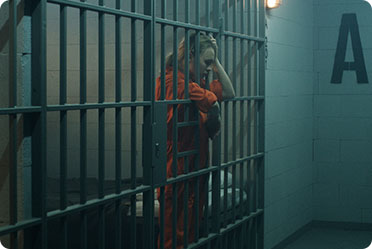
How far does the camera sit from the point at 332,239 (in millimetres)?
5633

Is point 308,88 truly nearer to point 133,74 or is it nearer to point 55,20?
point 55,20

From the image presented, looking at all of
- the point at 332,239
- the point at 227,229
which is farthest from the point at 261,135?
the point at 332,239

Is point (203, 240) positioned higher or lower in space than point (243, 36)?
lower

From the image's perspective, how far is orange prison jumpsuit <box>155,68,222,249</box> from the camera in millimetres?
3508

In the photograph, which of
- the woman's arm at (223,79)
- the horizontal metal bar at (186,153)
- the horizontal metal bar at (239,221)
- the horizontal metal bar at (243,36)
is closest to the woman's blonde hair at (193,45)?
the woman's arm at (223,79)

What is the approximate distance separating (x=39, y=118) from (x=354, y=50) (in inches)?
165

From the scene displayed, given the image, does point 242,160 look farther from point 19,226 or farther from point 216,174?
point 19,226

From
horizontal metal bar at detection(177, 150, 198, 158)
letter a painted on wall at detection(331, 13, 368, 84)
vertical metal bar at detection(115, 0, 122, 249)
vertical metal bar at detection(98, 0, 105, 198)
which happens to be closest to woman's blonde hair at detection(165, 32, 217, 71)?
horizontal metal bar at detection(177, 150, 198, 158)

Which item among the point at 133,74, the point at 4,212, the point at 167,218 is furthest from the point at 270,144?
the point at 4,212

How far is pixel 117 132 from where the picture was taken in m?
2.92

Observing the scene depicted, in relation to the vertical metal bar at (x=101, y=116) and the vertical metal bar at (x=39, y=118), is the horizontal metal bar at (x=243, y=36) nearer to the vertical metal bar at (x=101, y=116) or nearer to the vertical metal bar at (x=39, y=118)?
the vertical metal bar at (x=101, y=116)

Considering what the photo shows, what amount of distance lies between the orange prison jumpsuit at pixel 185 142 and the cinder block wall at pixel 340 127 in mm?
2413

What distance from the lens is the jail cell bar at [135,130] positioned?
2.44 m

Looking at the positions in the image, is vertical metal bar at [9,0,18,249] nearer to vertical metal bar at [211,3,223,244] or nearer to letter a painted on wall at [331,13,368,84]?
vertical metal bar at [211,3,223,244]
